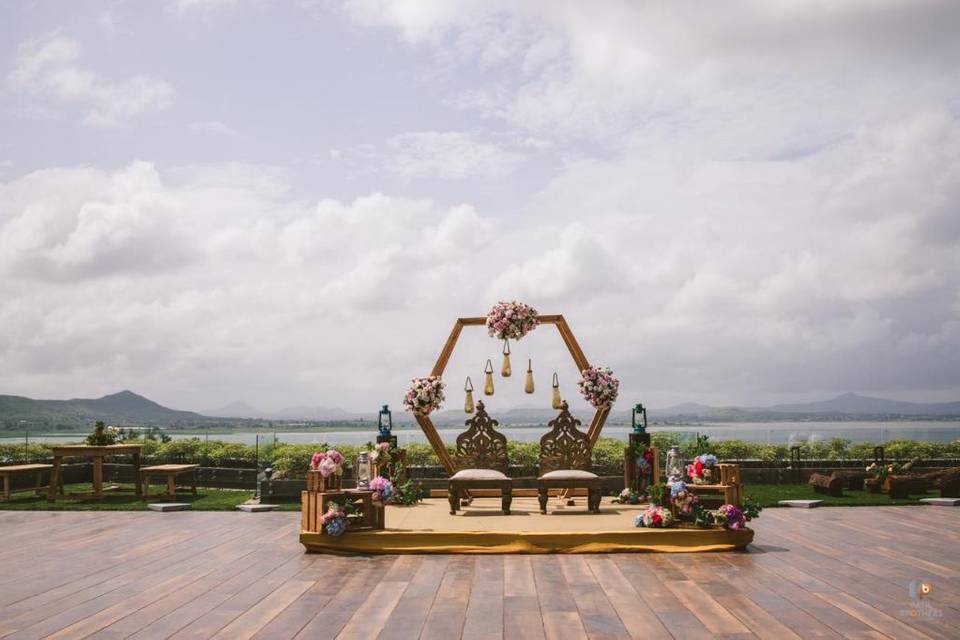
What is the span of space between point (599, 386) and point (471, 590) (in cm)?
601

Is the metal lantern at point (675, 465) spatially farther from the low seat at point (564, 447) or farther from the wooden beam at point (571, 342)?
the wooden beam at point (571, 342)

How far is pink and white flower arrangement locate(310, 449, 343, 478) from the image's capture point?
8.50 metres

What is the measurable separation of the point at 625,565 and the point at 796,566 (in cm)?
139

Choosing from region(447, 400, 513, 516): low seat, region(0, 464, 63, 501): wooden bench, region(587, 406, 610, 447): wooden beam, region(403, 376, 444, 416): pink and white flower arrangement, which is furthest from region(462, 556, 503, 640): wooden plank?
region(0, 464, 63, 501): wooden bench

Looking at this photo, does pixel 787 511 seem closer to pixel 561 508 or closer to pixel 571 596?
pixel 561 508

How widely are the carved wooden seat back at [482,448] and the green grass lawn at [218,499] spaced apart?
8.25 ft

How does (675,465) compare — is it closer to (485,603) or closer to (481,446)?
(481,446)

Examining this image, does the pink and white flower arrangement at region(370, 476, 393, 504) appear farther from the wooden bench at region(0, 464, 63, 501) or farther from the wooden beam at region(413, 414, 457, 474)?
the wooden bench at region(0, 464, 63, 501)

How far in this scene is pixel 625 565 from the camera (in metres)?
7.41

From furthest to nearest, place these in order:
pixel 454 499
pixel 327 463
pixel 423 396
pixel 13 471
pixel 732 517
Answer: pixel 13 471, pixel 423 396, pixel 454 499, pixel 327 463, pixel 732 517

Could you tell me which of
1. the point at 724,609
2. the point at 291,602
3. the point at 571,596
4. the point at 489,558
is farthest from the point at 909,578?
the point at 291,602

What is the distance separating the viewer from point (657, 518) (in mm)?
8398

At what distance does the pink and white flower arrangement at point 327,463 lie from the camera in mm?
8500

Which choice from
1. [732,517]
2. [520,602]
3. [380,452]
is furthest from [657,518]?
[380,452]
